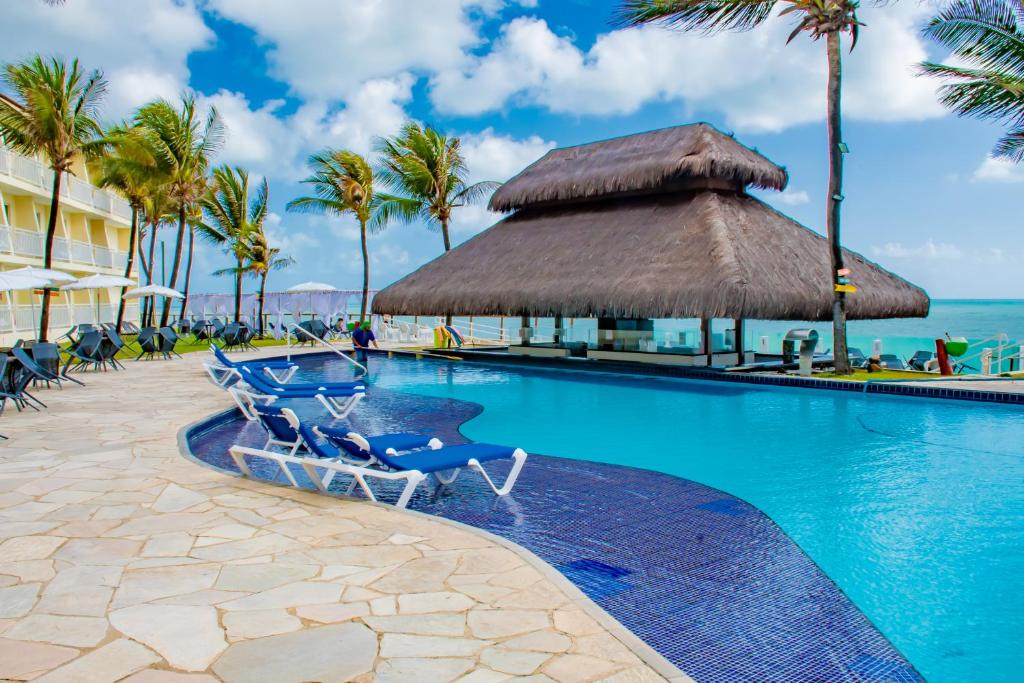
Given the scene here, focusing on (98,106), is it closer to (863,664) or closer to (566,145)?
(566,145)

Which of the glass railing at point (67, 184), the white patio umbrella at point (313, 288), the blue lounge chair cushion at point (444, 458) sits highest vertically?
the glass railing at point (67, 184)

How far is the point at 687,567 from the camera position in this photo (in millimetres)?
4039

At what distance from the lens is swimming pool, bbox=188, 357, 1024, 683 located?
3623 mm

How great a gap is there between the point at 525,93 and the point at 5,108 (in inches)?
536

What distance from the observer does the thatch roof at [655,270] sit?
481 inches

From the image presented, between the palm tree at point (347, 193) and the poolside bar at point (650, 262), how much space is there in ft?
24.7

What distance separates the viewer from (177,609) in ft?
9.55

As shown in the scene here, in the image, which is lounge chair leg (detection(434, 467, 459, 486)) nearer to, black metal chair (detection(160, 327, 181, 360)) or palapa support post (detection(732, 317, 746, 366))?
palapa support post (detection(732, 317, 746, 366))

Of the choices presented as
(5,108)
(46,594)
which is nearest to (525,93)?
(5,108)

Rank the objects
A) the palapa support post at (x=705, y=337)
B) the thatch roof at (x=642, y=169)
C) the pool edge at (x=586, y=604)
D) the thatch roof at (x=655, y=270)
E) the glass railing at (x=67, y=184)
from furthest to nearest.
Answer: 1. the glass railing at (x=67, y=184)
2. the thatch roof at (x=642, y=169)
3. the palapa support post at (x=705, y=337)
4. the thatch roof at (x=655, y=270)
5. the pool edge at (x=586, y=604)

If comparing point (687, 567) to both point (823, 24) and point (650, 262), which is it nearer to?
point (650, 262)

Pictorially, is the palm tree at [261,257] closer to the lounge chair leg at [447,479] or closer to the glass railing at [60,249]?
the glass railing at [60,249]

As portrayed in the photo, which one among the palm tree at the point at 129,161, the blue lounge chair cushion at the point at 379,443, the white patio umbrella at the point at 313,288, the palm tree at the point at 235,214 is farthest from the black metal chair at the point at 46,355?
the palm tree at the point at 235,214

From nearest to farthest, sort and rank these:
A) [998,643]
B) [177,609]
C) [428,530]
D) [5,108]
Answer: [177,609] → [998,643] → [428,530] → [5,108]
